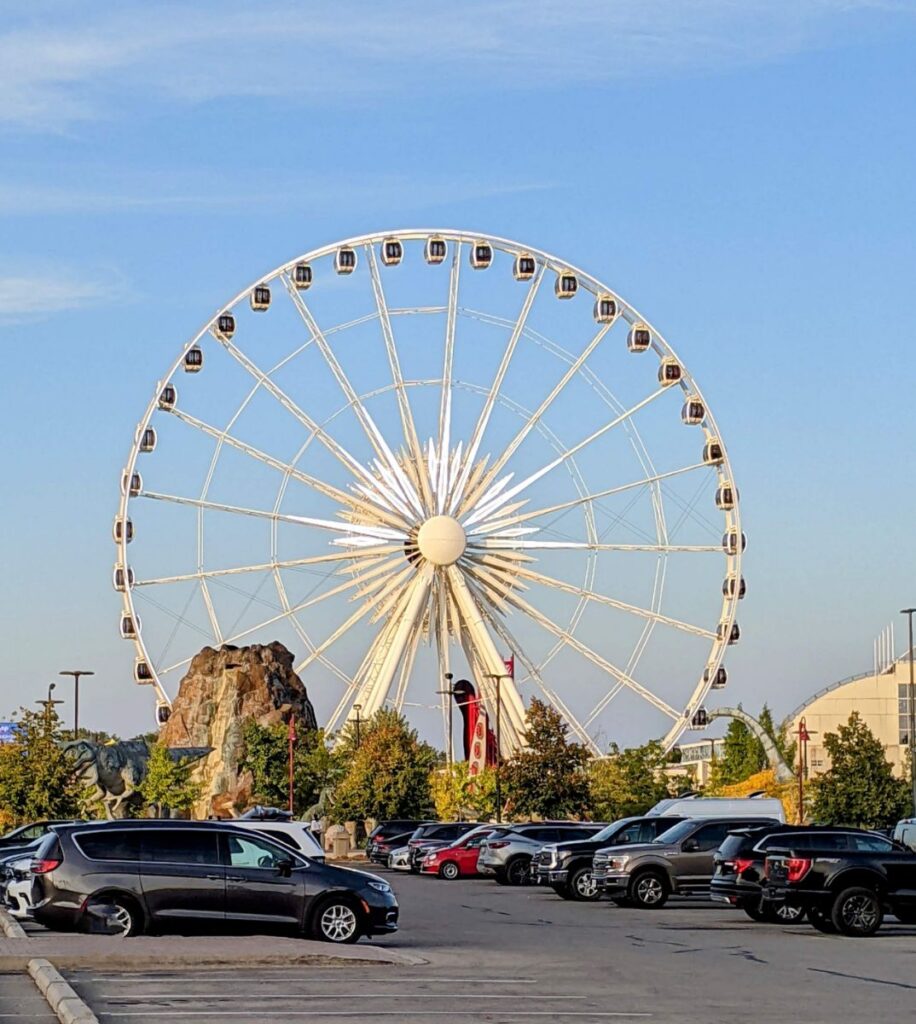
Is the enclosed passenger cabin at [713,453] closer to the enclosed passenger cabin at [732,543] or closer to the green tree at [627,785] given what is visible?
the enclosed passenger cabin at [732,543]

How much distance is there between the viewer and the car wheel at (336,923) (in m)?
26.2

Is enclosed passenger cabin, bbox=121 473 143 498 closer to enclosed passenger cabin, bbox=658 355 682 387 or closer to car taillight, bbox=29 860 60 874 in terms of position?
enclosed passenger cabin, bbox=658 355 682 387

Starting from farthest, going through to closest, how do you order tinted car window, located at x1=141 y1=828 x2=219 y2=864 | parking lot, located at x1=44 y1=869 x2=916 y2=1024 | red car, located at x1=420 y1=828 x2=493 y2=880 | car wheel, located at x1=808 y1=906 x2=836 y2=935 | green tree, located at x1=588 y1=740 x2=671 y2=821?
green tree, located at x1=588 y1=740 x2=671 y2=821
red car, located at x1=420 y1=828 x2=493 y2=880
car wheel, located at x1=808 y1=906 x2=836 y2=935
tinted car window, located at x1=141 y1=828 x2=219 y2=864
parking lot, located at x1=44 y1=869 x2=916 y2=1024

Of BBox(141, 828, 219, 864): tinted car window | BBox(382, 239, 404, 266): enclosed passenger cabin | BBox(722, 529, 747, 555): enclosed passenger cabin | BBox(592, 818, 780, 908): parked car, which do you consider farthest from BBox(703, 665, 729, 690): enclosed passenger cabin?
BBox(141, 828, 219, 864): tinted car window

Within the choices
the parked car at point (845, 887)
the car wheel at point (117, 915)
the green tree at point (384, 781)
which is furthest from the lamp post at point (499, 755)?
the car wheel at point (117, 915)

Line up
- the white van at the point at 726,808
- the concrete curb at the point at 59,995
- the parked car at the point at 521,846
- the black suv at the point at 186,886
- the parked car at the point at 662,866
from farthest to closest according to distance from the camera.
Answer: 1. the parked car at the point at 521,846
2. the white van at the point at 726,808
3. the parked car at the point at 662,866
4. the black suv at the point at 186,886
5. the concrete curb at the point at 59,995

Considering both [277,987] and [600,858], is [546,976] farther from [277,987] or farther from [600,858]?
[600,858]

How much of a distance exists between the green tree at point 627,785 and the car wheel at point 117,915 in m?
56.6

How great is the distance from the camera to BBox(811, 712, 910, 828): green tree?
72.8 meters

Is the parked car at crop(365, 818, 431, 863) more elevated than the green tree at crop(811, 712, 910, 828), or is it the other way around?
the green tree at crop(811, 712, 910, 828)

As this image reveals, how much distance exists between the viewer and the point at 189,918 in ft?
85.1

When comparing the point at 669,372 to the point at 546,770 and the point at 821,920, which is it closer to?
the point at 546,770

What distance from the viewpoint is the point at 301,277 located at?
7219 centimetres

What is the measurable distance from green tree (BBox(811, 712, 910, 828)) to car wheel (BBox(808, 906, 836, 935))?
4209 centimetres
